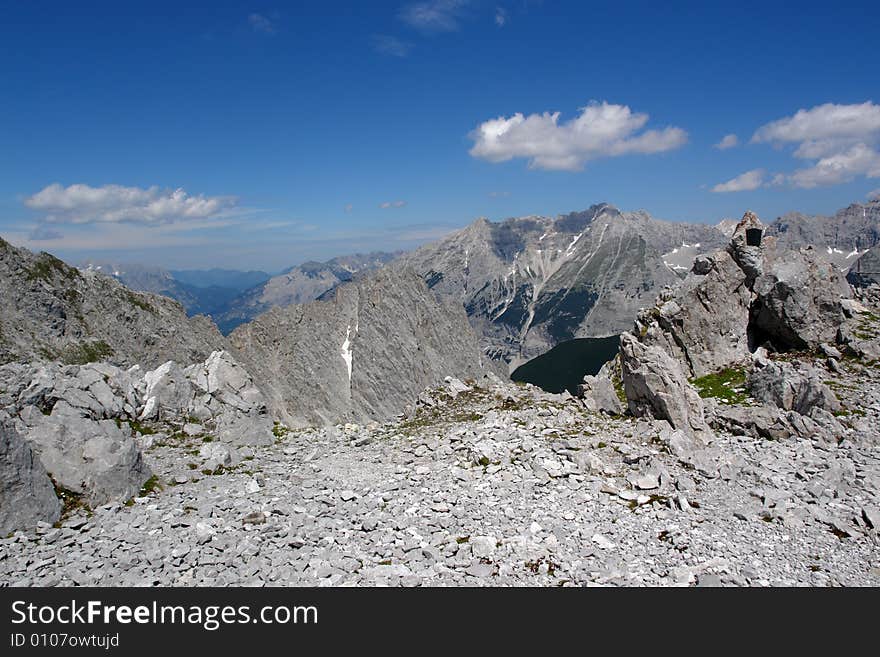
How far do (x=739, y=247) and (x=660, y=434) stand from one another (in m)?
28.6

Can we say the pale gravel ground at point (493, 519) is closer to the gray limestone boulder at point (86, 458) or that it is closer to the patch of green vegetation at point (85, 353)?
the gray limestone boulder at point (86, 458)

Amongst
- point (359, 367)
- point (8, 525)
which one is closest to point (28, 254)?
point (359, 367)

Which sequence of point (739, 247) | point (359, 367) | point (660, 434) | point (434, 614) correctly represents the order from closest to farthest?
point (434, 614)
point (660, 434)
point (739, 247)
point (359, 367)

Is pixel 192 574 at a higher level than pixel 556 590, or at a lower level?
higher

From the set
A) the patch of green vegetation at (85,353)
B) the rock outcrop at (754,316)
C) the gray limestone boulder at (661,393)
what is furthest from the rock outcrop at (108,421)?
the patch of green vegetation at (85,353)

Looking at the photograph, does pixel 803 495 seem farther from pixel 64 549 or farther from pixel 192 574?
pixel 64 549

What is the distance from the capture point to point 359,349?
106438mm

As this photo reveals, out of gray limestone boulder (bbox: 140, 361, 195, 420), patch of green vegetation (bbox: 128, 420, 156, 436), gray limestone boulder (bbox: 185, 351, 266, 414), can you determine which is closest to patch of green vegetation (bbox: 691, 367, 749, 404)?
gray limestone boulder (bbox: 185, 351, 266, 414)

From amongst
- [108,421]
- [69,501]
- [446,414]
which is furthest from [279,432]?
[69,501]

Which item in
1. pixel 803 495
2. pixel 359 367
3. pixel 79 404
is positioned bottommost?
pixel 359 367

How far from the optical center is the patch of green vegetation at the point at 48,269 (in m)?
70.2

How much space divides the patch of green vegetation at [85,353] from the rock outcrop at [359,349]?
19.0 meters

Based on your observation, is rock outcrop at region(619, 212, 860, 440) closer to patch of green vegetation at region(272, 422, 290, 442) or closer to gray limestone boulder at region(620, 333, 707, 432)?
gray limestone boulder at region(620, 333, 707, 432)

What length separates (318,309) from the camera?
10556 centimetres
